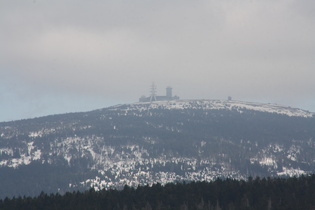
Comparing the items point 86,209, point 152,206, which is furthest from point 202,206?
point 86,209

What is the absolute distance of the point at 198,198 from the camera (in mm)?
179875

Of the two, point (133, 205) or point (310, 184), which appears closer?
point (133, 205)

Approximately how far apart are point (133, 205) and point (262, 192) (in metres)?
34.7

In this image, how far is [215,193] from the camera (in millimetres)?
184750

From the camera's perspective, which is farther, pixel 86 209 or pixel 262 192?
pixel 262 192

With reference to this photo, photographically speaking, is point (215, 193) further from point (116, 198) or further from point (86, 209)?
point (86, 209)

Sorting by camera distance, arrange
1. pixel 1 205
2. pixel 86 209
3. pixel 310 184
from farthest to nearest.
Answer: pixel 310 184 → pixel 1 205 → pixel 86 209

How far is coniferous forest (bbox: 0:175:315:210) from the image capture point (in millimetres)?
167250

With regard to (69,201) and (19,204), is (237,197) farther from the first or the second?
(19,204)

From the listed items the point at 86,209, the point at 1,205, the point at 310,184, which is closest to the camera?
the point at 86,209

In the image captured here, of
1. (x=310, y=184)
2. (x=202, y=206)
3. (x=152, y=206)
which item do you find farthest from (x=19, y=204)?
(x=310, y=184)

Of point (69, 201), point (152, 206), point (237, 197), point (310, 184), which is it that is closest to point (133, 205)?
point (152, 206)

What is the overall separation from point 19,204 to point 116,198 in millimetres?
25341

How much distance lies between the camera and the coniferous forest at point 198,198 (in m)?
167
